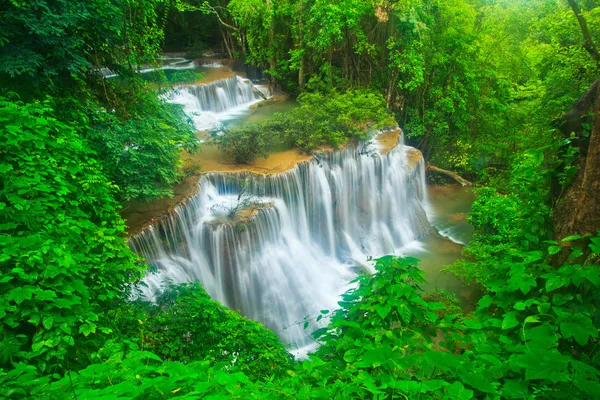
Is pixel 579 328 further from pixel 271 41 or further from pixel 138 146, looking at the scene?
pixel 271 41

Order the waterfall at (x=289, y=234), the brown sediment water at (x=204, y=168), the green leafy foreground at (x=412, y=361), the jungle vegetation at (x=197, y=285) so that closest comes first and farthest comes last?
1. the green leafy foreground at (x=412, y=361)
2. the jungle vegetation at (x=197, y=285)
3. the brown sediment water at (x=204, y=168)
4. the waterfall at (x=289, y=234)

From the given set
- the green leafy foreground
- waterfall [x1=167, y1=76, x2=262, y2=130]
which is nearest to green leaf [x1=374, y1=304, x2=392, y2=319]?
the green leafy foreground

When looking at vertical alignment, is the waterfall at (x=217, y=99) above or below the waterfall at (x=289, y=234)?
above

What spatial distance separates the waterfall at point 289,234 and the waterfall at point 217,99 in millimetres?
4734

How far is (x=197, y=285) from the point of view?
5.63m

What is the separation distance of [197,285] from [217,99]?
399 inches

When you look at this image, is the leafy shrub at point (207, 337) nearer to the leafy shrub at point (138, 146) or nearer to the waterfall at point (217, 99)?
the leafy shrub at point (138, 146)

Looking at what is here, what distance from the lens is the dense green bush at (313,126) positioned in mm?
9398

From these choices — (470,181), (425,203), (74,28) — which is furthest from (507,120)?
(74,28)

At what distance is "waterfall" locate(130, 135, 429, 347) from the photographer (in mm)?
7508

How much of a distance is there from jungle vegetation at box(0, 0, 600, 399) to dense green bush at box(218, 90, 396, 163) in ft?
0.21

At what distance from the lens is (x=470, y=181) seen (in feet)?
47.5

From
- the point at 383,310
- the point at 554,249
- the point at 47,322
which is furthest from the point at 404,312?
the point at 47,322

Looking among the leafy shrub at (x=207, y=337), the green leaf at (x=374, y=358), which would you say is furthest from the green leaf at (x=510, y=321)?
the leafy shrub at (x=207, y=337)
